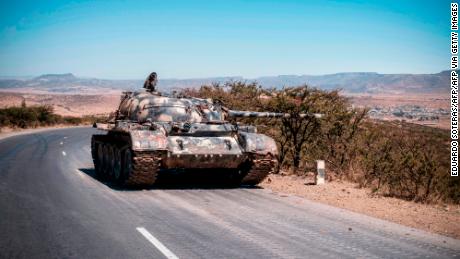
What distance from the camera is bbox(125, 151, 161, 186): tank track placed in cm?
1062

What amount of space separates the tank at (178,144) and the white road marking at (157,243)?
3.60 meters

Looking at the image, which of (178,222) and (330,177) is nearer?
(178,222)

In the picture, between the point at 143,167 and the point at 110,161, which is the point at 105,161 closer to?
the point at 110,161

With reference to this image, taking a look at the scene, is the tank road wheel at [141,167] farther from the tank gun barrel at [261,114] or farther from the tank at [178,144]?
the tank gun barrel at [261,114]

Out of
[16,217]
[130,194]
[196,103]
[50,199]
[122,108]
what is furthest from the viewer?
[122,108]

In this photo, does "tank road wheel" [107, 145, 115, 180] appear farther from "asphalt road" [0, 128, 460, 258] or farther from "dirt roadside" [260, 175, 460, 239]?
"dirt roadside" [260, 175, 460, 239]

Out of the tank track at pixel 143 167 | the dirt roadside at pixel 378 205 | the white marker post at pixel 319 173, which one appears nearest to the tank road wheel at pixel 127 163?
the tank track at pixel 143 167

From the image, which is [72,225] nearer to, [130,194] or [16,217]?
[16,217]

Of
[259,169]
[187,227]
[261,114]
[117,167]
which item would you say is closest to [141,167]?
[117,167]

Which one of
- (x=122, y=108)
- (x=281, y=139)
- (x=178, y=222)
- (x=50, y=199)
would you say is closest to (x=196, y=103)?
(x=122, y=108)

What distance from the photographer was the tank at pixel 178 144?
10.9 metres

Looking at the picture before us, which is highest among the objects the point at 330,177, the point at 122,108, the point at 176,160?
the point at 122,108

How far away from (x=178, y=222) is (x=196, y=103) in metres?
6.58

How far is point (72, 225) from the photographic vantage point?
746 centimetres
